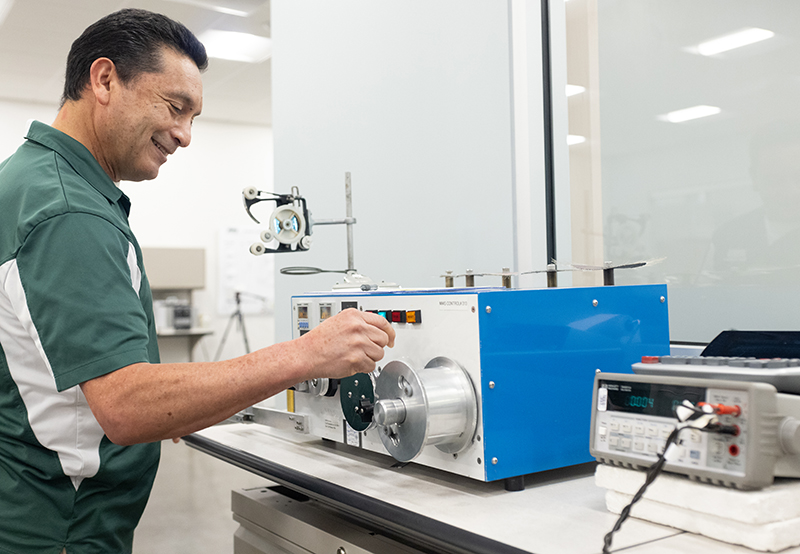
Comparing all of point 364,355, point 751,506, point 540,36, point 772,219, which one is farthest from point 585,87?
point 751,506

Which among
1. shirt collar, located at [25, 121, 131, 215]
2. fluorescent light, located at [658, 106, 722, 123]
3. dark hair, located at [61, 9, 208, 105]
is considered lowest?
shirt collar, located at [25, 121, 131, 215]

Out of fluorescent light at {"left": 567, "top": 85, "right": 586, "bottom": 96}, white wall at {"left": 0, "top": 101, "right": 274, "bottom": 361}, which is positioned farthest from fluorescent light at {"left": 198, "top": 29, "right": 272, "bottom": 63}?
fluorescent light at {"left": 567, "top": 85, "right": 586, "bottom": 96}

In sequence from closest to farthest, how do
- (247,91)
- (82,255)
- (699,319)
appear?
(82,255) < (699,319) < (247,91)

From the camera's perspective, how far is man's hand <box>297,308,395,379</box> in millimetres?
989

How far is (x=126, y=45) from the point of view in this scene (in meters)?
1.11

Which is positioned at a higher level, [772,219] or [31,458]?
[772,219]

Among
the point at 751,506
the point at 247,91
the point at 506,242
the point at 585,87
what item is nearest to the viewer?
the point at 751,506

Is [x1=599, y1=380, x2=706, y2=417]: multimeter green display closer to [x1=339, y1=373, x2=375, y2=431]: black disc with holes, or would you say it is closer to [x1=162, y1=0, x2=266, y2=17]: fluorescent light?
[x1=339, y1=373, x2=375, y2=431]: black disc with holes

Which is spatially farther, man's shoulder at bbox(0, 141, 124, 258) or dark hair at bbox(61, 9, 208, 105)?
dark hair at bbox(61, 9, 208, 105)

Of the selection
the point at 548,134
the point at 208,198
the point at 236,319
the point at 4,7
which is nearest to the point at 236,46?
the point at 4,7

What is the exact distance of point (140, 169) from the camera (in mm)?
1210

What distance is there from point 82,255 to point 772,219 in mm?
1290

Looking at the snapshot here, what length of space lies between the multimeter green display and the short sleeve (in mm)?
654

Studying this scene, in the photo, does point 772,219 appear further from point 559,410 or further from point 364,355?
point 364,355
